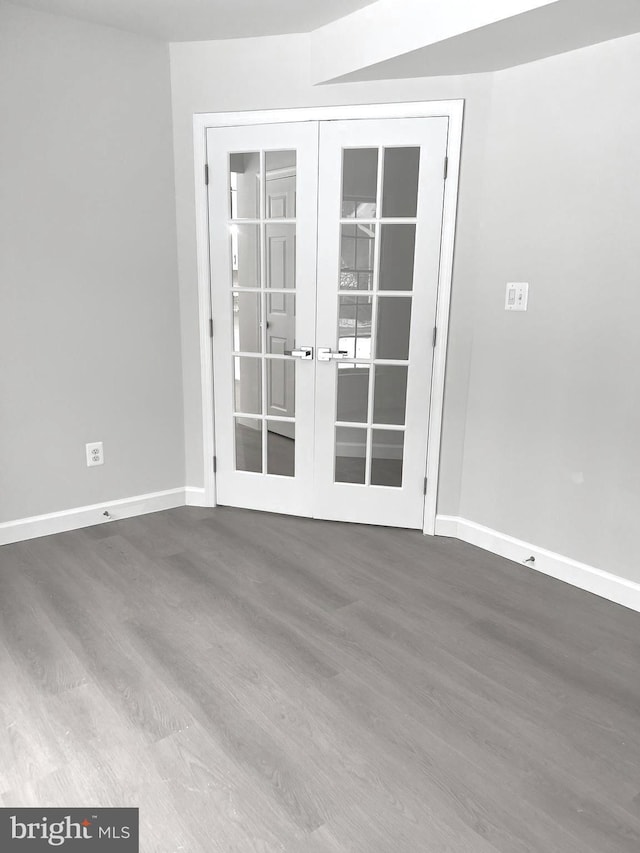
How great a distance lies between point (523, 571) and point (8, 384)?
2674mm

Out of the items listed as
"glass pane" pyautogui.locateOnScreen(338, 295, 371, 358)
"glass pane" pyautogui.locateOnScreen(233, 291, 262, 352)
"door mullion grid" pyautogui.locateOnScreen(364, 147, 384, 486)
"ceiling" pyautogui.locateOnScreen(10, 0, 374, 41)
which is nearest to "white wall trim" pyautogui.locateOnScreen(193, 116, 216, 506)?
"glass pane" pyautogui.locateOnScreen(233, 291, 262, 352)

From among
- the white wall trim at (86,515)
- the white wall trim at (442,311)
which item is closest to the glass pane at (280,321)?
the white wall trim at (442,311)

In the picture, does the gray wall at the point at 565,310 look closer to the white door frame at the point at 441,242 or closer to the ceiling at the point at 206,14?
the white door frame at the point at 441,242

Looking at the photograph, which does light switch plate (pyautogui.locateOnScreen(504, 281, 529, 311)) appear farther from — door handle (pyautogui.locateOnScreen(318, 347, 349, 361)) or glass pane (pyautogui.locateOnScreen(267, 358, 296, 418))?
glass pane (pyautogui.locateOnScreen(267, 358, 296, 418))

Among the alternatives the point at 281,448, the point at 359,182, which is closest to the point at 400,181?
the point at 359,182

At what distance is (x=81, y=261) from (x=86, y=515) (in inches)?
53.3

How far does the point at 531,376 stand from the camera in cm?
298

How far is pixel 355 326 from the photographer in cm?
333

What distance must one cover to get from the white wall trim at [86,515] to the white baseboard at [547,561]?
1.60 metres

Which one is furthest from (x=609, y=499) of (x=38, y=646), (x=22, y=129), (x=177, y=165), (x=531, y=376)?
(x=22, y=129)

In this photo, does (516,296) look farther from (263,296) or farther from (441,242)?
(263,296)

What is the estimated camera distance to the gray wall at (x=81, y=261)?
296 cm

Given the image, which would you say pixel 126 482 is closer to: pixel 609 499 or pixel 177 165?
pixel 177 165

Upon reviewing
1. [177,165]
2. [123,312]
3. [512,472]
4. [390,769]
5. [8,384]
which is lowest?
[390,769]
